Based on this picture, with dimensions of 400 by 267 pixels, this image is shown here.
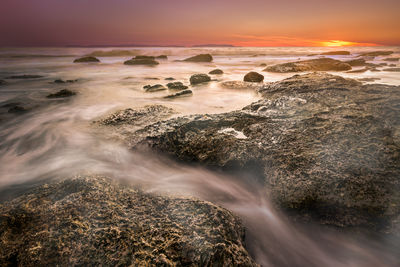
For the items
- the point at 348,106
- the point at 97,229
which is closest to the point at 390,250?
the point at 348,106

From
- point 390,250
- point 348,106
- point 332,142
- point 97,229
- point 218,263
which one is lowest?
point 390,250

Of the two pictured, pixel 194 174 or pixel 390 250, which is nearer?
pixel 390 250

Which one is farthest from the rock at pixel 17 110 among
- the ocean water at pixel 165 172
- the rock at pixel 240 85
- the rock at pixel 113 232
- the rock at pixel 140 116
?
the rock at pixel 240 85

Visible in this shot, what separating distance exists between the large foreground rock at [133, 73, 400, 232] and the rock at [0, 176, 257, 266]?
79 cm

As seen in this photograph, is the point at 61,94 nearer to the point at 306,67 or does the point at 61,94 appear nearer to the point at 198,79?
the point at 198,79

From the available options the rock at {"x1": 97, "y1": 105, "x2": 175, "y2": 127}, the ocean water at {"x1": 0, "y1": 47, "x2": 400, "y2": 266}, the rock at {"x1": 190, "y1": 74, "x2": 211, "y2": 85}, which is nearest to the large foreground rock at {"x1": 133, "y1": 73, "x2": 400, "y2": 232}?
the ocean water at {"x1": 0, "y1": 47, "x2": 400, "y2": 266}

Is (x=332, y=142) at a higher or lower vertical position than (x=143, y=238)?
higher

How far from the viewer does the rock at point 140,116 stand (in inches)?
155

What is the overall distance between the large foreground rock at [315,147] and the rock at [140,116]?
2.25 feet

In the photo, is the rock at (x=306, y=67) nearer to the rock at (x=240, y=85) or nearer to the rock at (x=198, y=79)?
the rock at (x=198, y=79)

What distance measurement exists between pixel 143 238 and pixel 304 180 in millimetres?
1511

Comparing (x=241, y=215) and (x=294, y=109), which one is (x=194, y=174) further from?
(x=294, y=109)

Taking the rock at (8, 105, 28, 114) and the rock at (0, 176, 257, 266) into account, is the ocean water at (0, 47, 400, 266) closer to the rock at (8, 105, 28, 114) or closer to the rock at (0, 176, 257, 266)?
the rock at (8, 105, 28, 114)

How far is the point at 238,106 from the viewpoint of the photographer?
15.2ft
